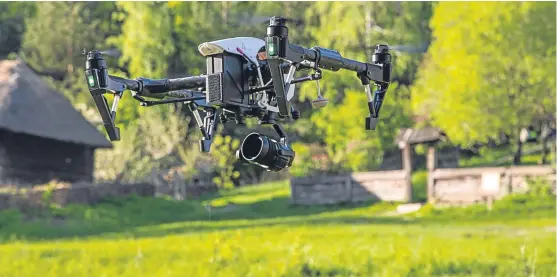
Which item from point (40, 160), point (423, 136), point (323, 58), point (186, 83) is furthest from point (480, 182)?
point (323, 58)

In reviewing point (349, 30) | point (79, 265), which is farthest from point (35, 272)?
point (349, 30)

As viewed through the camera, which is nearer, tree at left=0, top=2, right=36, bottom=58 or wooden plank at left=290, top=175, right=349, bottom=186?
wooden plank at left=290, top=175, right=349, bottom=186

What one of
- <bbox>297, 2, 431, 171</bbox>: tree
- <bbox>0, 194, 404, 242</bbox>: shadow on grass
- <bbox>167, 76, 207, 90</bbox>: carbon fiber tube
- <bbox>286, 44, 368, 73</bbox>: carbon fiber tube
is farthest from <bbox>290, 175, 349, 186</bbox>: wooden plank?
<bbox>286, 44, 368, 73</bbox>: carbon fiber tube

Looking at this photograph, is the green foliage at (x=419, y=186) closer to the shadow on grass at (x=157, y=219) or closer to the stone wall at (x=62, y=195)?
the shadow on grass at (x=157, y=219)

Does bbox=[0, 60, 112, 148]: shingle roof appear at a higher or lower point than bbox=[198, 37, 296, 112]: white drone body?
higher

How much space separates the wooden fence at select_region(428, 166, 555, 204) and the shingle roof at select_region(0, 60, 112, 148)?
15504 millimetres

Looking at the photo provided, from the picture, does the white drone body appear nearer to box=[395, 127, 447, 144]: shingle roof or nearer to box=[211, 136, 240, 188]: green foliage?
box=[395, 127, 447, 144]: shingle roof

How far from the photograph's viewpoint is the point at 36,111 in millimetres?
40875

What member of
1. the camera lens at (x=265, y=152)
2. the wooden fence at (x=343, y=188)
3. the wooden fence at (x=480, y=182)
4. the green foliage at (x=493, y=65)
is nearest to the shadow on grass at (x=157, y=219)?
the wooden fence at (x=343, y=188)

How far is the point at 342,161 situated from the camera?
160 ft

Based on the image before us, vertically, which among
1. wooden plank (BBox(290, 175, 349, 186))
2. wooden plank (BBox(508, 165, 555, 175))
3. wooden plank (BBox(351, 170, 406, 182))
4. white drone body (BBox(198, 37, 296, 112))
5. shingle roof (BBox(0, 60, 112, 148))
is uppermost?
shingle roof (BBox(0, 60, 112, 148))

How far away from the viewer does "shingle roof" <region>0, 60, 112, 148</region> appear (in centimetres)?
3972

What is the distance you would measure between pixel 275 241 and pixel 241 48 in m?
21.8

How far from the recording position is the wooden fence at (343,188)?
42156 millimetres
